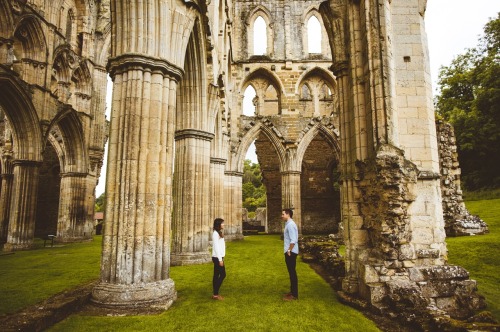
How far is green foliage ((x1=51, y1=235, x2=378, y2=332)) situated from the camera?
13.8ft

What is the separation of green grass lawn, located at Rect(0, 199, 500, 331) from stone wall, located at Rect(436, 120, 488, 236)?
5.39ft

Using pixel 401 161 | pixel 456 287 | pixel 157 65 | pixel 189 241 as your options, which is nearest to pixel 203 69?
pixel 157 65

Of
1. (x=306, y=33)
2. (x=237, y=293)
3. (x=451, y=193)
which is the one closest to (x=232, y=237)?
(x=451, y=193)

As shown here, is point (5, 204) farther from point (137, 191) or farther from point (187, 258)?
point (137, 191)

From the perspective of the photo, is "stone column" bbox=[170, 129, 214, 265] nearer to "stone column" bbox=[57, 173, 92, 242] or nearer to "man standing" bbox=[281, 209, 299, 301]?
"man standing" bbox=[281, 209, 299, 301]

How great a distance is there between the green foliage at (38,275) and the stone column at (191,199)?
2.16m

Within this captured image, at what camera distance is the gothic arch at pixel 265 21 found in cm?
1945

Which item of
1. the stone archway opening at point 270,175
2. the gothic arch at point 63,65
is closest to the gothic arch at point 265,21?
the stone archway opening at point 270,175

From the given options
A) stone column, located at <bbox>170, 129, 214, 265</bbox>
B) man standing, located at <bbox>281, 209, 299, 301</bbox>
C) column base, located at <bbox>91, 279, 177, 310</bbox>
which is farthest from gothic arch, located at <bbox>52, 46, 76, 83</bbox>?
man standing, located at <bbox>281, 209, 299, 301</bbox>

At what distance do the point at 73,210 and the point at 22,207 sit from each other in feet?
11.3

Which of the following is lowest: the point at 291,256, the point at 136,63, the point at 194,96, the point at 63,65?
the point at 291,256

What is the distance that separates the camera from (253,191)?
44.5 metres

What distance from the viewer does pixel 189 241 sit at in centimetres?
862

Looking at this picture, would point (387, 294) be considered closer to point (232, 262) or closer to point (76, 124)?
point (232, 262)
